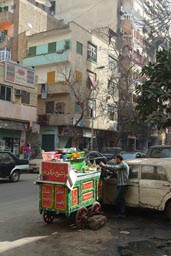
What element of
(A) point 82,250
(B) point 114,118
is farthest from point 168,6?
(B) point 114,118

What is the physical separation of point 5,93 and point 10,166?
507 inches

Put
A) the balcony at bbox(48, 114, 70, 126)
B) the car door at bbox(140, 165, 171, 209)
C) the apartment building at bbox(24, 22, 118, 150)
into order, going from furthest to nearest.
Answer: the apartment building at bbox(24, 22, 118, 150) < the balcony at bbox(48, 114, 70, 126) < the car door at bbox(140, 165, 171, 209)

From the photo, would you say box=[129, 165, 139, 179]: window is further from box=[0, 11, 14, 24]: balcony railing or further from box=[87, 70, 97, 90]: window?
box=[0, 11, 14, 24]: balcony railing

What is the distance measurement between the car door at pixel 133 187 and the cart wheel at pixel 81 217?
146 centimetres

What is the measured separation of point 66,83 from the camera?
113 ft

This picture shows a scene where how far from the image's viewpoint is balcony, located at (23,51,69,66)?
1419 inches

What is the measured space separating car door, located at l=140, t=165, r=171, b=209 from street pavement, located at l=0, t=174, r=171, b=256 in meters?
0.54

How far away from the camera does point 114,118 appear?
140 feet

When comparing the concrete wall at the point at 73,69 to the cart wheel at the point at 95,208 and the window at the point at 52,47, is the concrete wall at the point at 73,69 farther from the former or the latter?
the cart wheel at the point at 95,208

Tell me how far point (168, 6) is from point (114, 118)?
105 ft

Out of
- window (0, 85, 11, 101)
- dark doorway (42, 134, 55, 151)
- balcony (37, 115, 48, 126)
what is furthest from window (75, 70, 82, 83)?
window (0, 85, 11, 101)

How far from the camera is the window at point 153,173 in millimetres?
8703

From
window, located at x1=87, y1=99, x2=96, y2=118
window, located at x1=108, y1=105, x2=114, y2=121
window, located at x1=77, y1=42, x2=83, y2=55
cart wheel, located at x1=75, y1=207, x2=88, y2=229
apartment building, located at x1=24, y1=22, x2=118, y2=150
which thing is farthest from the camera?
window, located at x1=108, y1=105, x2=114, y2=121

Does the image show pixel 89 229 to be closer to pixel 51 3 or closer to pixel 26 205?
pixel 26 205
